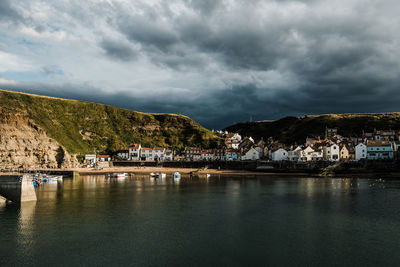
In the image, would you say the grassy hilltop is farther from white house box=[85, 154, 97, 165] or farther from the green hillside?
the green hillside

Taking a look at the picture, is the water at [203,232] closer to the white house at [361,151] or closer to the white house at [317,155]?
the white house at [361,151]

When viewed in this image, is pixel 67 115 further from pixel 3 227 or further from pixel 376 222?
pixel 376 222

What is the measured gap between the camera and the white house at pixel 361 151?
89.7m

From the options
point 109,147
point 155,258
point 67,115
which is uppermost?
point 67,115

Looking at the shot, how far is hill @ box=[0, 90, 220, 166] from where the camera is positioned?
374ft

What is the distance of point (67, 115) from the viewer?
129250 mm

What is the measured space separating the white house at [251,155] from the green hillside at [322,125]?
35.9 m

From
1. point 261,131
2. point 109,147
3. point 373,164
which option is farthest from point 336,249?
point 261,131

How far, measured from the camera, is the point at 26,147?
8794cm

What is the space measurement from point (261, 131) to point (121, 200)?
490 feet

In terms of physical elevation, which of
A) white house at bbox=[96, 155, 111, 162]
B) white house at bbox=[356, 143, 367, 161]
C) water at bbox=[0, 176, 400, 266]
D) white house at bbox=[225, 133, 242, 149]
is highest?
white house at bbox=[225, 133, 242, 149]

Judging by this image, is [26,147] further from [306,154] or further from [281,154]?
[306,154]

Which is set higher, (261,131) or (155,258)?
(261,131)

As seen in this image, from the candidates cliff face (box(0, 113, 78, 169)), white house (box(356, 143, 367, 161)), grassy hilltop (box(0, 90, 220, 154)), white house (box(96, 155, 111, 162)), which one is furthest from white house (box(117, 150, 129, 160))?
white house (box(356, 143, 367, 161))
